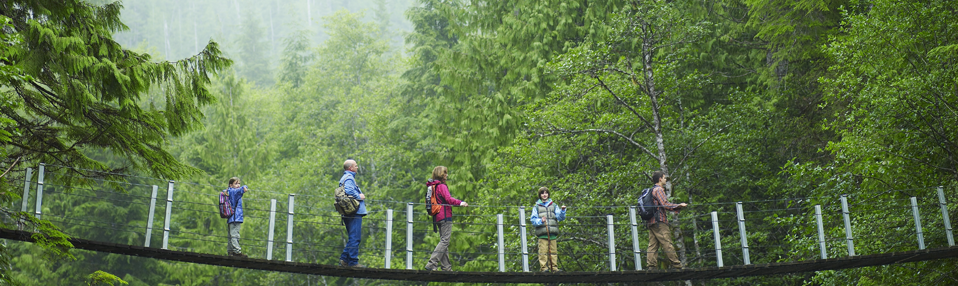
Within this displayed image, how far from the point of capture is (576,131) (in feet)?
36.8

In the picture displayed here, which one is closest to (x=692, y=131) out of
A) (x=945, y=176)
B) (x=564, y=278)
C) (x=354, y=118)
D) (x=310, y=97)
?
(x=945, y=176)

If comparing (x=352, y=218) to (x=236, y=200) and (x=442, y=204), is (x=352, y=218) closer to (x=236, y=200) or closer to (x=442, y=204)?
(x=442, y=204)

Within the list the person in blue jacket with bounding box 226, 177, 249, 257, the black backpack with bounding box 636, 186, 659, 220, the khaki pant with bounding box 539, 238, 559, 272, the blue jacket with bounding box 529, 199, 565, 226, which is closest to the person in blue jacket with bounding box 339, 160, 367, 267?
the person in blue jacket with bounding box 226, 177, 249, 257

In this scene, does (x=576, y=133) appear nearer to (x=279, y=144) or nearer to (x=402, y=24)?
(x=279, y=144)

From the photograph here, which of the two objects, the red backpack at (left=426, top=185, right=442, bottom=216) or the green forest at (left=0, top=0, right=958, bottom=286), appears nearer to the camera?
the red backpack at (left=426, top=185, right=442, bottom=216)

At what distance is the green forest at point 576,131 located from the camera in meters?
7.10

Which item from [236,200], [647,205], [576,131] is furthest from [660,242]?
[576,131]

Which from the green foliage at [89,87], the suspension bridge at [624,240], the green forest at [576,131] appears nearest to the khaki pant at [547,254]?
the suspension bridge at [624,240]

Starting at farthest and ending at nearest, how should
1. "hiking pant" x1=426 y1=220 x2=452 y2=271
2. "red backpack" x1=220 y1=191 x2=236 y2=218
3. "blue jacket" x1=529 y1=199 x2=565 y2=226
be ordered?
1. "blue jacket" x1=529 y1=199 x2=565 y2=226
2. "hiking pant" x1=426 y1=220 x2=452 y2=271
3. "red backpack" x1=220 y1=191 x2=236 y2=218

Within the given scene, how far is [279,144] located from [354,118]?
3.39 metres

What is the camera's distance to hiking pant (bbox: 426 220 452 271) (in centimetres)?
682

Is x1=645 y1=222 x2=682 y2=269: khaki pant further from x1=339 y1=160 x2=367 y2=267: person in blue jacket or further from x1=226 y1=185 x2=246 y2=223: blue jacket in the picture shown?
x1=226 y1=185 x2=246 y2=223: blue jacket

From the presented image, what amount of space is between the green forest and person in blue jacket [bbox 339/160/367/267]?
1072mm

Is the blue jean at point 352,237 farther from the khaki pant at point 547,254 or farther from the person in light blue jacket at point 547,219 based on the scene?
the khaki pant at point 547,254
